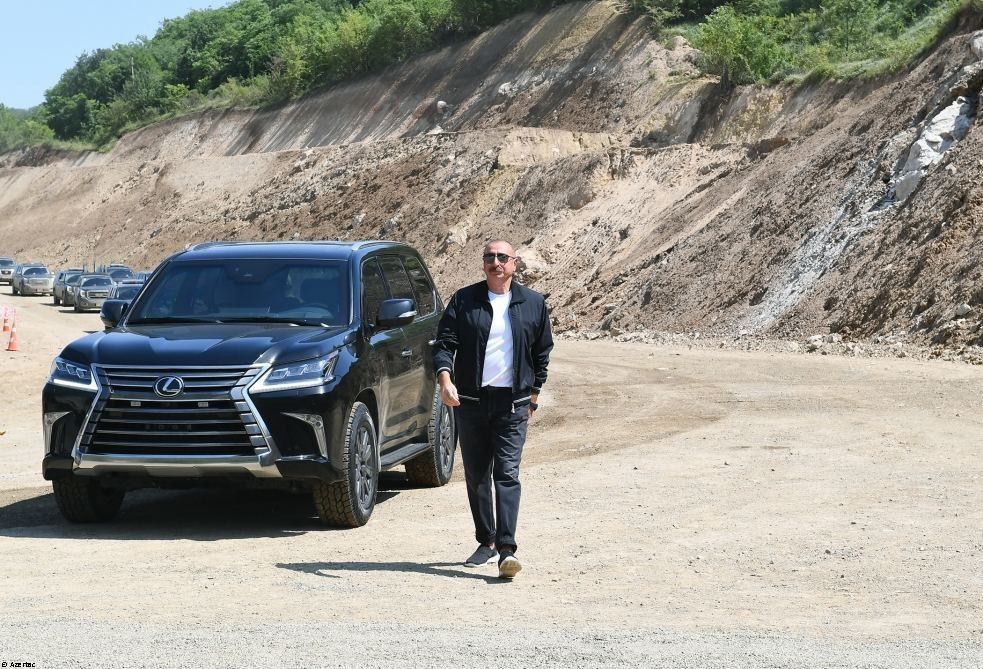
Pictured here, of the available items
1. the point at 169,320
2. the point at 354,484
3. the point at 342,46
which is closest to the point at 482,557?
the point at 354,484

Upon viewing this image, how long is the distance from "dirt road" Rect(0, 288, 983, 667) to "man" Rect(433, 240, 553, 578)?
61 cm

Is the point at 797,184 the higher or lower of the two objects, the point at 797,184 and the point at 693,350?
the higher

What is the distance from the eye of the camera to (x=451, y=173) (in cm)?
5884

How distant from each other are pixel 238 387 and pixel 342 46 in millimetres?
79566

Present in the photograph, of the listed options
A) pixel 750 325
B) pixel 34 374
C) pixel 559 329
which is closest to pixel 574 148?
pixel 559 329

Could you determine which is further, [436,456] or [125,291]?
[125,291]

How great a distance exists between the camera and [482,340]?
812cm

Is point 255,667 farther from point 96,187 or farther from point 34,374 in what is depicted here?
point 96,187

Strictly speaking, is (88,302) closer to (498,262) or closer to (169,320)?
(169,320)

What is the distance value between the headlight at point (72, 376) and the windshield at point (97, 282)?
38700 millimetres

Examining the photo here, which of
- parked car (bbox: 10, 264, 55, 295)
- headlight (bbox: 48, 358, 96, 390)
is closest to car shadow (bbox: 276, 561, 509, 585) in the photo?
headlight (bbox: 48, 358, 96, 390)

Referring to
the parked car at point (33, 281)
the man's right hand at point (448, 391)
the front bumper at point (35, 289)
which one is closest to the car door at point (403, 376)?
the man's right hand at point (448, 391)

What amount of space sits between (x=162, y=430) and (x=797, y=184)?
29.0m

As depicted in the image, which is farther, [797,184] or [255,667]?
[797,184]
